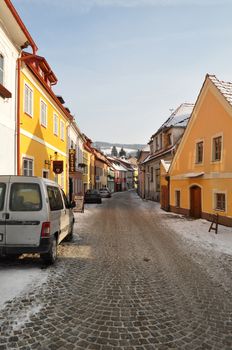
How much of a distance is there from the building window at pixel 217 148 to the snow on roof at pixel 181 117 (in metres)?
10.0

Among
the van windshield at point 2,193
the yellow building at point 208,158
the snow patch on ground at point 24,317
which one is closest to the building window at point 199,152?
the yellow building at point 208,158

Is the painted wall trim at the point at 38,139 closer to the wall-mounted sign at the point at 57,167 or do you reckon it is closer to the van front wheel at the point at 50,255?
the wall-mounted sign at the point at 57,167

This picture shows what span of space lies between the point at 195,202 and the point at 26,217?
40.9ft

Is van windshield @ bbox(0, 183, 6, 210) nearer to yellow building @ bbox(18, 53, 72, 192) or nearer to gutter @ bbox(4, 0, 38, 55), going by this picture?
yellow building @ bbox(18, 53, 72, 192)

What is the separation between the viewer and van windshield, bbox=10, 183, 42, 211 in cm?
579

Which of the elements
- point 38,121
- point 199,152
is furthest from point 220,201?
point 38,121

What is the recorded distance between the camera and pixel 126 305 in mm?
4340

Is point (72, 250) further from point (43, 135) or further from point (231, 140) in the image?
point (231, 140)

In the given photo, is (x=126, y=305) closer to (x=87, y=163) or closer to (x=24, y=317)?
(x=24, y=317)

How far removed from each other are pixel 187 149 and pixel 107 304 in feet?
45.8

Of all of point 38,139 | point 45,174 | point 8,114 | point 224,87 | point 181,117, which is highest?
point 181,117

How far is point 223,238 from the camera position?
9.80m

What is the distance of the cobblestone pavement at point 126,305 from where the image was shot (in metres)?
3.36

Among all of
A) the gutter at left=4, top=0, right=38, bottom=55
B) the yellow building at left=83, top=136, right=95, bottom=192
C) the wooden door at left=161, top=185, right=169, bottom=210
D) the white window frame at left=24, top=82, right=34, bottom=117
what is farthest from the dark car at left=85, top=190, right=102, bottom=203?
the gutter at left=4, top=0, right=38, bottom=55
